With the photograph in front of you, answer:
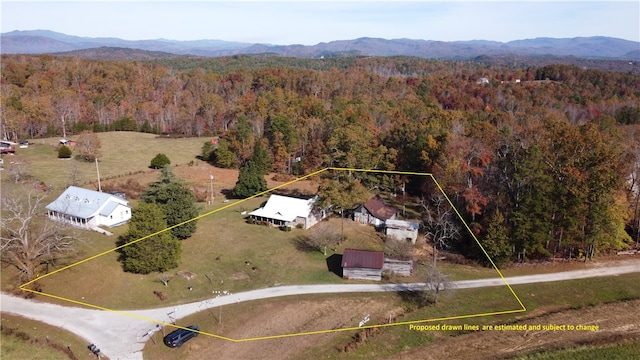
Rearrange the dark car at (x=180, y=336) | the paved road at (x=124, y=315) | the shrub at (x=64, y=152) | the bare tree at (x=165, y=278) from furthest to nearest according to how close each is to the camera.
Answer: the shrub at (x=64, y=152)
the bare tree at (x=165, y=278)
the paved road at (x=124, y=315)
the dark car at (x=180, y=336)

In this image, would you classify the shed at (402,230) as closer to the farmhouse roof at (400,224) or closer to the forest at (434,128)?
the farmhouse roof at (400,224)

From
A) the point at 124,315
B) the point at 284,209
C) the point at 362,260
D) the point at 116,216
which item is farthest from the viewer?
the point at 284,209

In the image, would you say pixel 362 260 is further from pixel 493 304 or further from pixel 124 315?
pixel 124 315

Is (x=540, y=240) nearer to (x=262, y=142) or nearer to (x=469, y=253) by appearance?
(x=469, y=253)

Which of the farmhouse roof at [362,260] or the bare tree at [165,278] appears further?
the farmhouse roof at [362,260]

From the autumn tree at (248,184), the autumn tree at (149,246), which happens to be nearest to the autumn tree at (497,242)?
the autumn tree at (149,246)

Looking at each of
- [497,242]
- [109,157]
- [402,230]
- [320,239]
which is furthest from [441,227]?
[109,157]

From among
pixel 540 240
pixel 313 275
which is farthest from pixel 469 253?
pixel 313 275

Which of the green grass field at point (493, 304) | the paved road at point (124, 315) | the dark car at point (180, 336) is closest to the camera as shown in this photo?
the dark car at point (180, 336)

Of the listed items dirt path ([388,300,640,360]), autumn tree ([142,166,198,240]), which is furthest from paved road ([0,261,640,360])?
autumn tree ([142,166,198,240])
